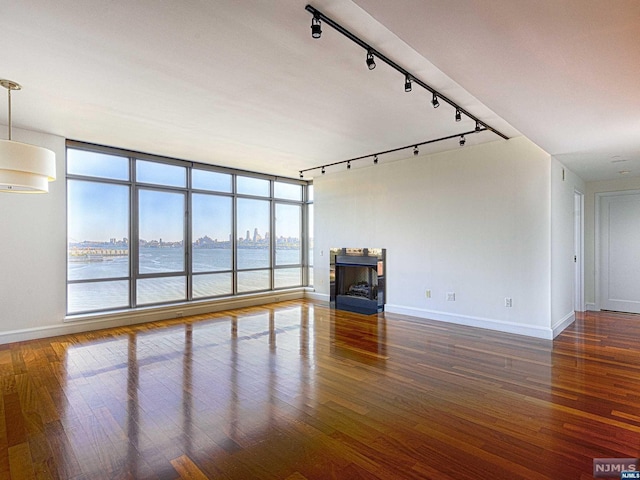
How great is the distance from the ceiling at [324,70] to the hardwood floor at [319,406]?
2494mm

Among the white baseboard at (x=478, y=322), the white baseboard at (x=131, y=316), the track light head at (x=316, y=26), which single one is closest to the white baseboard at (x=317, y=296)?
the white baseboard at (x=131, y=316)

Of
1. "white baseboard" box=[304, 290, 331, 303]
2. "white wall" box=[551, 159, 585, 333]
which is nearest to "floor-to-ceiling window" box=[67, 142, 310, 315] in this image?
"white baseboard" box=[304, 290, 331, 303]

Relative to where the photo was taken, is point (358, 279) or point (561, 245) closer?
point (561, 245)

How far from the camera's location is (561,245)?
4934 millimetres

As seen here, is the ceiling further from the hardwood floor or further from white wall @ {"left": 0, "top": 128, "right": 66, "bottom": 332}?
the hardwood floor

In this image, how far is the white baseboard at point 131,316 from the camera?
4711 mm

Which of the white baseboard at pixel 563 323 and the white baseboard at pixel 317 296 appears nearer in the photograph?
the white baseboard at pixel 563 323

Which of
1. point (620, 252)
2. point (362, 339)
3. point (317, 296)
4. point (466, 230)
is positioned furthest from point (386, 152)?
point (620, 252)

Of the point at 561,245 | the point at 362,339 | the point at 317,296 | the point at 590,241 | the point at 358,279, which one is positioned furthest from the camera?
the point at 317,296

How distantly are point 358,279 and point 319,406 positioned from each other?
15.2 ft

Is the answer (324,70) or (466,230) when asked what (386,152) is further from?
(324,70)

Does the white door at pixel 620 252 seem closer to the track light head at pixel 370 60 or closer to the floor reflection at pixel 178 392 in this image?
the floor reflection at pixel 178 392

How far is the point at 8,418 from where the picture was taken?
2.60 metres

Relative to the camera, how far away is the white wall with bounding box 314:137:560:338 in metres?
4.65
